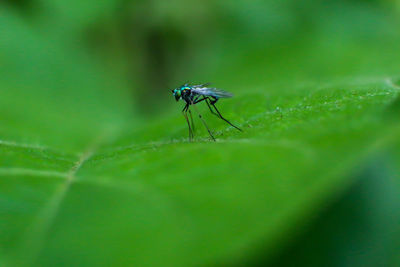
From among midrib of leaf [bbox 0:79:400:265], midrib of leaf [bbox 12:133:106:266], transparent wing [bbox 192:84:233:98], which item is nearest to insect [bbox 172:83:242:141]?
transparent wing [bbox 192:84:233:98]

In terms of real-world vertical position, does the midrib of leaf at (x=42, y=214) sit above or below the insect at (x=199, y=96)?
below

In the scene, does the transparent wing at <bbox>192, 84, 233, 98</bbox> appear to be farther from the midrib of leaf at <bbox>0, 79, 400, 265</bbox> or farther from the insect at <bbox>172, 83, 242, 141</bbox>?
the midrib of leaf at <bbox>0, 79, 400, 265</bbox>

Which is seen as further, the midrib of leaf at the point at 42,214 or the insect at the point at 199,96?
the insect at the point at 199,96

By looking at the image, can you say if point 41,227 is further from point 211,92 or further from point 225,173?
point 211,92

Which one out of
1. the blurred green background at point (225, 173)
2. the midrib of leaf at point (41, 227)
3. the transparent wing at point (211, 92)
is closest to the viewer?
the blurred green background at point (225, 173)

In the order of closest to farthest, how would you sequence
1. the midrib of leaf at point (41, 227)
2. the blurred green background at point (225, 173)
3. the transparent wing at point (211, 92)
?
the blurred green background at point (225, 173), the midrib of leaf at point (41, 227), the transparent wing at point (211, 92)

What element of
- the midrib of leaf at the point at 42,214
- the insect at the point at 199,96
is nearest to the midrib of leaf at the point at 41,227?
the midrib of leaf at the point at 42,214

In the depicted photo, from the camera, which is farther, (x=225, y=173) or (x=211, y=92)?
(x=211, y=92)

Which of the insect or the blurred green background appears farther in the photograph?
the insect

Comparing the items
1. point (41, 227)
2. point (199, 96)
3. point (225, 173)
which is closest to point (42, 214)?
point (41, 227)

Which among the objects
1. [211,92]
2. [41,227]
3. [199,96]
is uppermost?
[199,96]

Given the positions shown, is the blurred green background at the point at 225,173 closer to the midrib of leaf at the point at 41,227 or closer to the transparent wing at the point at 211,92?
the midrib of leaf at the point at 41,227

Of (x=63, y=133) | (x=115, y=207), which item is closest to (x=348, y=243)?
(x=115, y=207)
